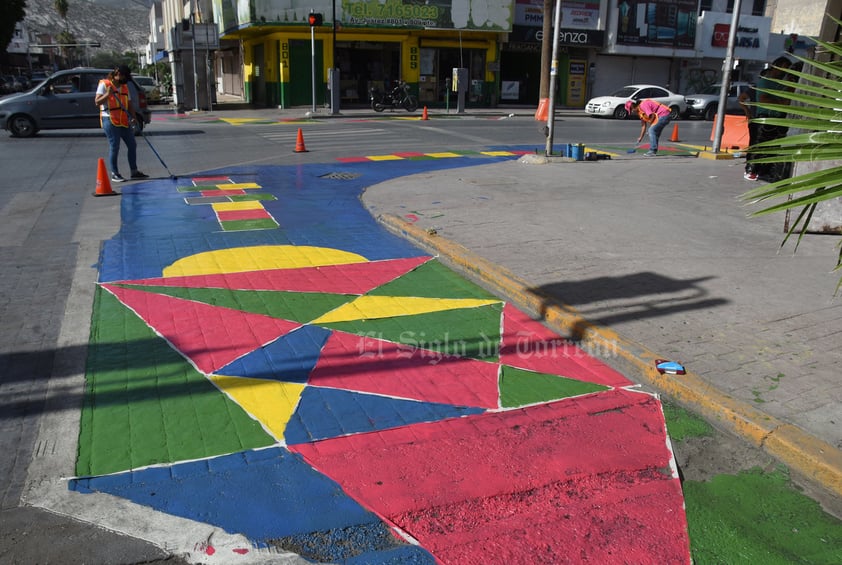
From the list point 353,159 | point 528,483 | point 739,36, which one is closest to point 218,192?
point 353,159

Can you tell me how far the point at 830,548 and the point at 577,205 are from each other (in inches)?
288

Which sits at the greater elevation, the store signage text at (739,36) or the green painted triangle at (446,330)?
the store signage text at (739,36)

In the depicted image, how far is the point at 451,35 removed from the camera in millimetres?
35688

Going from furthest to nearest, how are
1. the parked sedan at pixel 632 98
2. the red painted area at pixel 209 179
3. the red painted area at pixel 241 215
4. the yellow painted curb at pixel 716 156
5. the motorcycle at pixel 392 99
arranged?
the motorcycle at pixel 392 99
the parked sedan at pixel 632 98
the yellow painted curb at pixel 716 156
the red painted area at pixel 209 179
the red painted area at pixel 241 215

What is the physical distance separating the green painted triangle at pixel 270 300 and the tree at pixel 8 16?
65.6 metres

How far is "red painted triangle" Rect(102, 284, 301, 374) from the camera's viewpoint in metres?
5.09

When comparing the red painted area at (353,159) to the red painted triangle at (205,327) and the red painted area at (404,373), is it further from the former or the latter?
the red painted area at (404,373)

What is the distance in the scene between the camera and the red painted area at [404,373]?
14.9 feet

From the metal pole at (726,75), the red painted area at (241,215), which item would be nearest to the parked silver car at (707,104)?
the metal pole at (726,75)

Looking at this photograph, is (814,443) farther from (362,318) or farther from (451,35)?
(451,35)

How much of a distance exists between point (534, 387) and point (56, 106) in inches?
761

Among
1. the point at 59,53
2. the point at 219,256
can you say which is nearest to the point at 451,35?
the point at 219,256

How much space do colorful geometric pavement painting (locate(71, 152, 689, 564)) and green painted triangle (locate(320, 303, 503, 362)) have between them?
0.02 m

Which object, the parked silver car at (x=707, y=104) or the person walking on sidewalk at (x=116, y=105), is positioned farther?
the parked silver car at (x=707, y=104)
